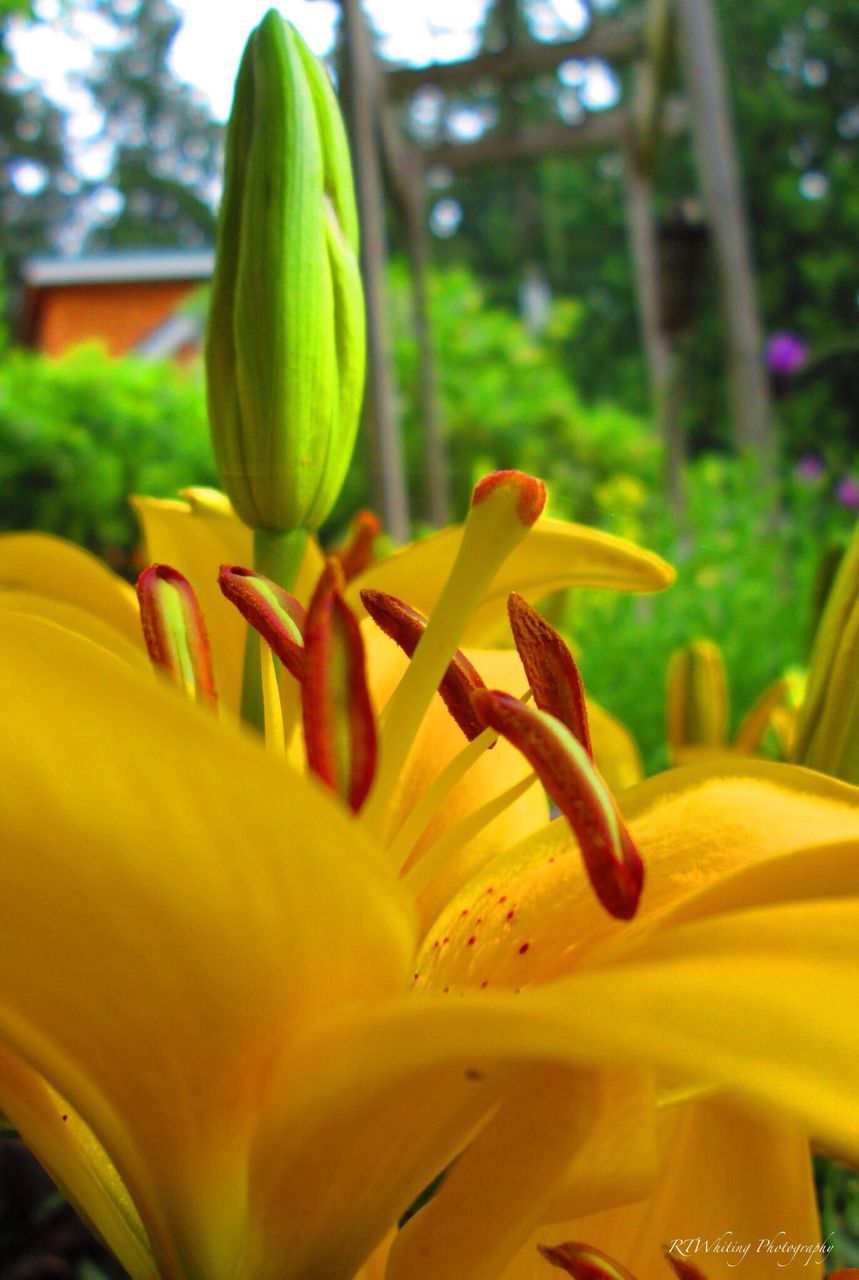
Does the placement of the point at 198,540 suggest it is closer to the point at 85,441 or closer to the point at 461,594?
the point at 461,594

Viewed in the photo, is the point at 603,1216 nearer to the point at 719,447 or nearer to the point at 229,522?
the point at 229,522

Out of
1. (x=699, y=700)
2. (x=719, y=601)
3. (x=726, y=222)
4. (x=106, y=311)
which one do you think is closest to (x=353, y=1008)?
→ (x=699, y=700)

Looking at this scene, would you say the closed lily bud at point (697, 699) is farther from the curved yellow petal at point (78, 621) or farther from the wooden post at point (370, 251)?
the curved yellow petal at point (78, 621)

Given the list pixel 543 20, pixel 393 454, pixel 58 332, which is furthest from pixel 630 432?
pixel 543 20

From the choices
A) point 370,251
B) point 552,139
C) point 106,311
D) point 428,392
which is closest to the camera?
point 370,251

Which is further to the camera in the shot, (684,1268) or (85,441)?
(85,441)

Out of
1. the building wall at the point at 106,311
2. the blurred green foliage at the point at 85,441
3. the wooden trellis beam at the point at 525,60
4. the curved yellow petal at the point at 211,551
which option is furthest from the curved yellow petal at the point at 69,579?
the building wall at the point at 106,311
